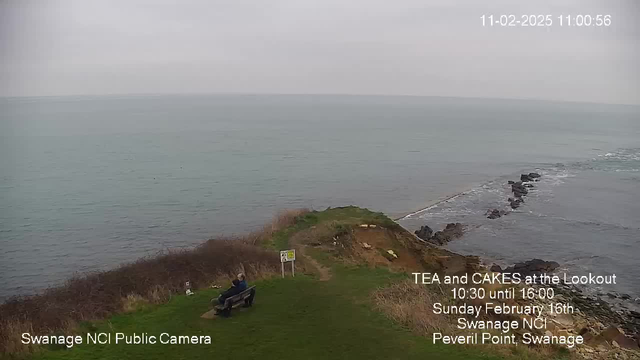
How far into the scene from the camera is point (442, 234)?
1537 inches

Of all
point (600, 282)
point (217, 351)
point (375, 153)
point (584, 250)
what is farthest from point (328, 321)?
point (375, 153)

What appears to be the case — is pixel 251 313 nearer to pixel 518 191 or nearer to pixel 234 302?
pixel 234 302

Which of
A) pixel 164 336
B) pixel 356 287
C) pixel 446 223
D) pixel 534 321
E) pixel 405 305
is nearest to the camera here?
pixel 164 336

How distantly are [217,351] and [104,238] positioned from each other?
1251 inches

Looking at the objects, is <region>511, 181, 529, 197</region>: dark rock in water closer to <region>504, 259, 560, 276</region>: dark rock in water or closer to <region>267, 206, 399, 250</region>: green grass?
<region>504, 259, 560, 276</region>: dark rock in water

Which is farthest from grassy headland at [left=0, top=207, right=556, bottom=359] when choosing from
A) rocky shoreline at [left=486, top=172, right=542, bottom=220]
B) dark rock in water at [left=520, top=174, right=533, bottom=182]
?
dark rock in water at [left=520, top=174, right=533, bottom=182]

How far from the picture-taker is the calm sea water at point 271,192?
36.5 meters

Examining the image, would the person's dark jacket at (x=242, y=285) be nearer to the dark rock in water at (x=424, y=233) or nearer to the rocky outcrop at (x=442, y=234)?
the rocky outcrop at (x=442, y=234)

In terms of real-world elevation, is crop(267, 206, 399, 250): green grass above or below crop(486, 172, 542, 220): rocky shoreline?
above

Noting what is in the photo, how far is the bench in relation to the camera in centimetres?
1393

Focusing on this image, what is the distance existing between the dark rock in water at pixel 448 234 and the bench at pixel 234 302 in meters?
25.3

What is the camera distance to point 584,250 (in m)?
35.8

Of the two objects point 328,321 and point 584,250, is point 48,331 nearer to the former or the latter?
point 328,321

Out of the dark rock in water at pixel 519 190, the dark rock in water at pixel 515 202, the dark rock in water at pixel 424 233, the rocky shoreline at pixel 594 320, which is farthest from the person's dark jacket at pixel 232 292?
the dark rock in water at pixel 519 190
